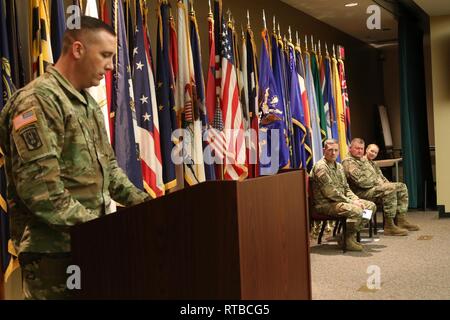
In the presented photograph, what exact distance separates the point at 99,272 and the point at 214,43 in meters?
3.85

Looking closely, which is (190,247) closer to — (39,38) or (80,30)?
(80,30)

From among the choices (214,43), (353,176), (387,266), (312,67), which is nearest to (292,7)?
(312,67)

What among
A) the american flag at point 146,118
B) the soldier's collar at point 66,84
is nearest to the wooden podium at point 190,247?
the soldier's collar at point 66,84

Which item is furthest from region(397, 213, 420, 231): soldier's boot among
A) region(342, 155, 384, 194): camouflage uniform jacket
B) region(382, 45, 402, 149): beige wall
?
region(382, 45, 402, 149): beige wall

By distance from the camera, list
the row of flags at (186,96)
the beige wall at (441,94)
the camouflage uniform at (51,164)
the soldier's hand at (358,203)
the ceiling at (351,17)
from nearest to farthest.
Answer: the camouflage uniform at (51,164) → the row of flags at (186,96) → the soldier's hand at (358,203) → the ceiling at (351,17) → the beige wall at (441,94)

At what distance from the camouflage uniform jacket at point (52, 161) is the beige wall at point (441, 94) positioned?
23.7 ft

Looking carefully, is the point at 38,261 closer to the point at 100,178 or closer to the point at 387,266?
the point at 100,178

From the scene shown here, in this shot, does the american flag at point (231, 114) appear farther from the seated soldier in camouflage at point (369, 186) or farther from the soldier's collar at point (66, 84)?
the soldier's collar at point (66, 84)

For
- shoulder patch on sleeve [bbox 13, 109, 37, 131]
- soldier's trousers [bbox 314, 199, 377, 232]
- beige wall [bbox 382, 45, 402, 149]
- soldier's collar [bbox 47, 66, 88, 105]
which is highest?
beige wall [bbox 382, 45, 402, 149]

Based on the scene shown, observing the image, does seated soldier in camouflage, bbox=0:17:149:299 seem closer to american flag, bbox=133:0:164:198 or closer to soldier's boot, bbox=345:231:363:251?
american flag, bbox=133:0:164:198

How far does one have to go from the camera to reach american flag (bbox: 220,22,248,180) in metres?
5.00

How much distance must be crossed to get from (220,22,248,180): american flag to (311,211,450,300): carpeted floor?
1083 millimetres

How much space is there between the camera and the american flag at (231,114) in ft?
16.4
